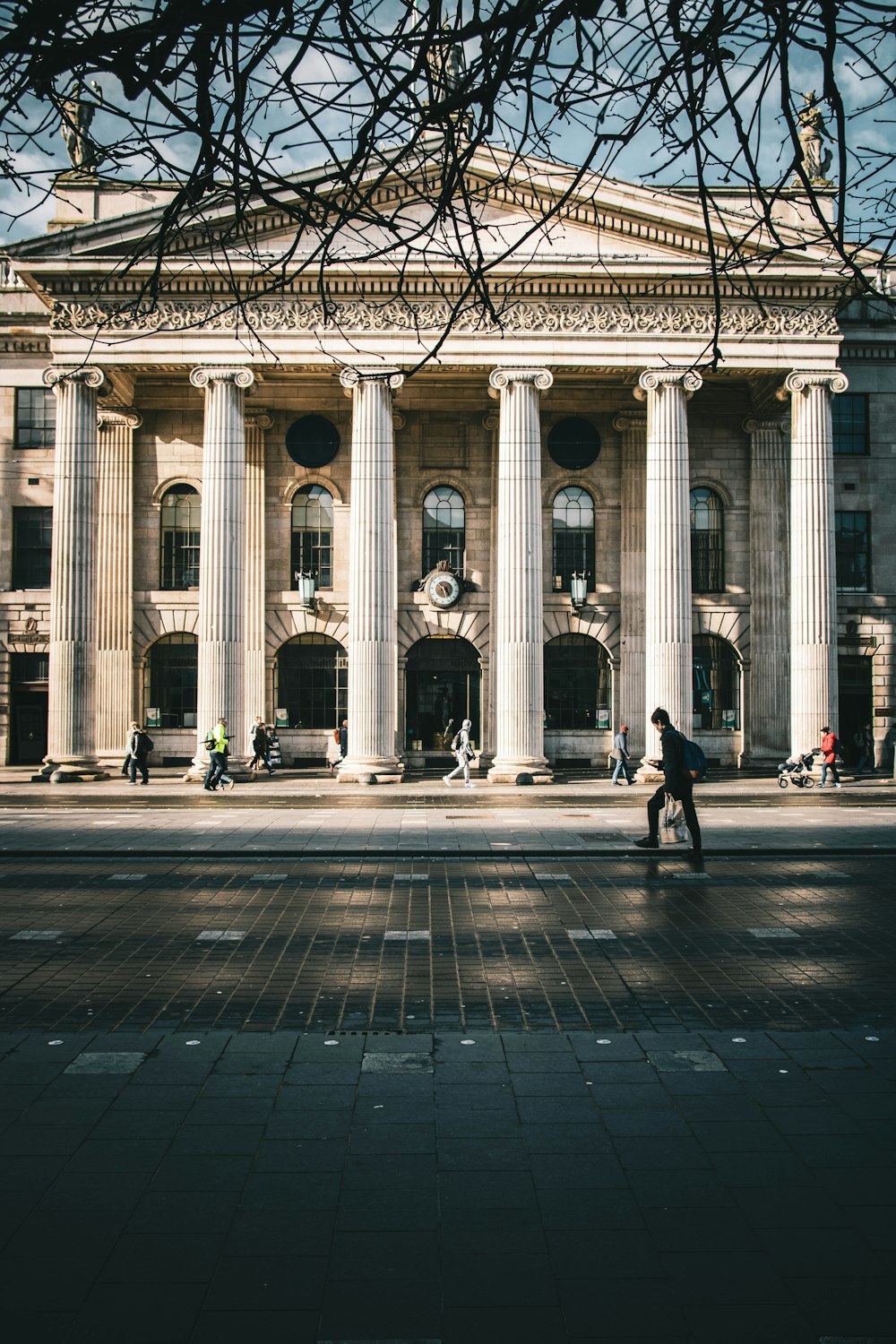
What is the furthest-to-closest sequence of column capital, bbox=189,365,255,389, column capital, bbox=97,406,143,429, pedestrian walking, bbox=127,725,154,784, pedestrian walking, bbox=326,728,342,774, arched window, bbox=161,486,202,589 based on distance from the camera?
arched window, bbox=161,486,202,589 < column capital, bbox=97,406,143,429 < pedestrian walking, bbox=326,728,342,774 < column capital, bbox=189,365,255,389 < pedestrian walking, bbox=127,725,154,784

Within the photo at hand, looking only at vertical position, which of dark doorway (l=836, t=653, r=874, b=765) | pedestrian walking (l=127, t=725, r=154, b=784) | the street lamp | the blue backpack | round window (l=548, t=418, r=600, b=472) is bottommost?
pedestrian walking (l=127, t=725, r=154, b=784)

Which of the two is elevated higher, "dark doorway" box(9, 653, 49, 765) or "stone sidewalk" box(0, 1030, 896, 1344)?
"dark doorway" box(9, 653, 49, 765)

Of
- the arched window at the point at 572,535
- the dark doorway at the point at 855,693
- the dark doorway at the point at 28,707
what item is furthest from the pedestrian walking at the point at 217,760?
the dark doorway at the point at 855,693

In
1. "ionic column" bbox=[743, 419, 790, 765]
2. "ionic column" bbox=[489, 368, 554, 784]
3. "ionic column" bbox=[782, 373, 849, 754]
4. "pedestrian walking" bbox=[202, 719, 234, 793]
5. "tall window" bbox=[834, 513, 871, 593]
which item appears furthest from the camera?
"tall window" bbox=[834, 513, 871, 593]

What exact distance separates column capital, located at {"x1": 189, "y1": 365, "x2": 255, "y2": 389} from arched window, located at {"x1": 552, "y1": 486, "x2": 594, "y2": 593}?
34.7 ft

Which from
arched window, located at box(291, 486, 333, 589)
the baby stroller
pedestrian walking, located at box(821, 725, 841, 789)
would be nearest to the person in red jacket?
pedestrian walking, located at box(821, 725, 841, 789)

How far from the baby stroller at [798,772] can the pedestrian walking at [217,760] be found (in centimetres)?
1434

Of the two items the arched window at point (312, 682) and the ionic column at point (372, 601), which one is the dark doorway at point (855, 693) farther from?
the arched window at point (312, 682)

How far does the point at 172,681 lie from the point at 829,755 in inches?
764

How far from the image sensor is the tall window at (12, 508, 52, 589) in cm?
3688

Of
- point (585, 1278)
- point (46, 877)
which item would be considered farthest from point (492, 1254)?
point (46, 877)

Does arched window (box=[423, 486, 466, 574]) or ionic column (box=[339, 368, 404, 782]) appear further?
arched window (box=[423, 486, 466, 574])

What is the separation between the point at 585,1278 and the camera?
4406mm

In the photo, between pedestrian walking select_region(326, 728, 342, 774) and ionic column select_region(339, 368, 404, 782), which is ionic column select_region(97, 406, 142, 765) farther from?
ionic column select_region(339, 368, 404, 782)
